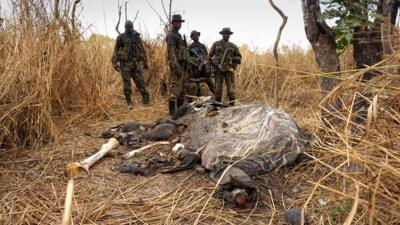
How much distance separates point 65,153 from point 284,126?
214 cm

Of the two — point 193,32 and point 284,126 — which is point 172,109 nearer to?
point 193,32

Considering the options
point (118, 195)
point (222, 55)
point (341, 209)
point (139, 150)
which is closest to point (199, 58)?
point (222, 55)

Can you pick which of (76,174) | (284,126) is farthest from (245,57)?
(76,174)

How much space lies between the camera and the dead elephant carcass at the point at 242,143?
271cm

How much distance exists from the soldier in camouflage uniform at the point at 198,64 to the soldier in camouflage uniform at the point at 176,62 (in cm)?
32

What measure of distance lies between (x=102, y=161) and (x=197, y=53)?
345cm

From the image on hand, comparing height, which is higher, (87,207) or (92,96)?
(92,96)

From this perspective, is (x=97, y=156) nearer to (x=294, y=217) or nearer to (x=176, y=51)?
(x=294, y=217)

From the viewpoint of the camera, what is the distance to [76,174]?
3.37 meters

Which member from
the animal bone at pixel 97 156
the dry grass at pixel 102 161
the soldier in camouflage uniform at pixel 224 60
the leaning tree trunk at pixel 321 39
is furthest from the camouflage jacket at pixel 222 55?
the leaning tree trunk at pixel 321 39

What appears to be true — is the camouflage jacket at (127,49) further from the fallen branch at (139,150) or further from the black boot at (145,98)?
the fallen branch at (139,150)

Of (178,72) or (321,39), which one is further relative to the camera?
(178,72)

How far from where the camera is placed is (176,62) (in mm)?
5777

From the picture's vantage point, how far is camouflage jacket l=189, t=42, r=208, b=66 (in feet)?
21.5
